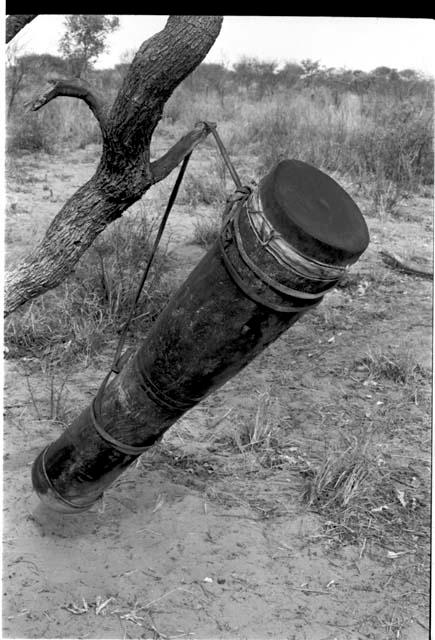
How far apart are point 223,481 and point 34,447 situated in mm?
967

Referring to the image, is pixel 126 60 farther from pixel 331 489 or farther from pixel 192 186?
pixel 331 489


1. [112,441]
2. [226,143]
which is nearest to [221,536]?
[112,441]

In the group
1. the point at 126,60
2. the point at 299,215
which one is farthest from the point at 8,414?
the point at 126,60

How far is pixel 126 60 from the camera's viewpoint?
19562 millimetres

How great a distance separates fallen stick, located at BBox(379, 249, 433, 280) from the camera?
653 cm

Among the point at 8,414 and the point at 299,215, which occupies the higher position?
the point at 299,215

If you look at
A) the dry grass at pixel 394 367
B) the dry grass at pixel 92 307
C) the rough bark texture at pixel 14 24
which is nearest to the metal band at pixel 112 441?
the rough bark texture at pixel 14 24

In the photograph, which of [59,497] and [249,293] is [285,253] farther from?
[59,497]

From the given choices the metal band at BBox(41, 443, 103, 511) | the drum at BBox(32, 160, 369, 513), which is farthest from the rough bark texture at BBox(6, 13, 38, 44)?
the metal band at BBox(41, 443, 103, 511)

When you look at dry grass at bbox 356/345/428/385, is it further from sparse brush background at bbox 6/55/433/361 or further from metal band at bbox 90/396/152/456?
metal band at bbox 90/396/152/456

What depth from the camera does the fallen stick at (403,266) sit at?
6.53m

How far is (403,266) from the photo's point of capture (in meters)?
6.62

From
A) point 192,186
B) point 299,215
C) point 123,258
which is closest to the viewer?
point 299,215

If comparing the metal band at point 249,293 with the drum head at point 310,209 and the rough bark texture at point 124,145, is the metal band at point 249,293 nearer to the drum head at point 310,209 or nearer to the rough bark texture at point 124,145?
the drum head at point 310,209
